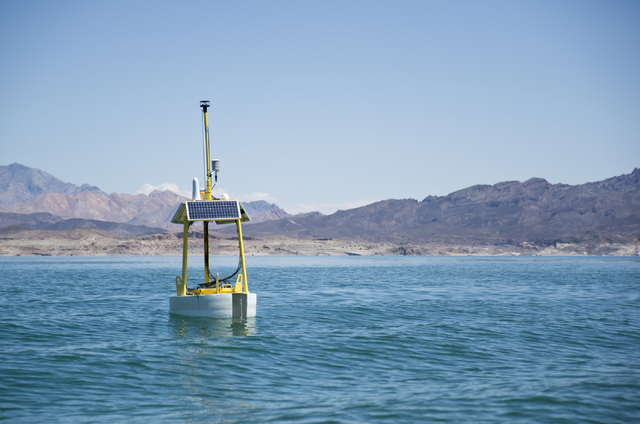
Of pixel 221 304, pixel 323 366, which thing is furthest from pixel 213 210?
pixel 323 366

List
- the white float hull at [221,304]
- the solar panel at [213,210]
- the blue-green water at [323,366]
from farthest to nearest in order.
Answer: the white float hull at [221,304] < the solar panel at [213,210] < the blue-green water at [323,366]

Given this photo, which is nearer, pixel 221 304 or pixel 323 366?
pixel 323 366

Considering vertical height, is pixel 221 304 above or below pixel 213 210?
below

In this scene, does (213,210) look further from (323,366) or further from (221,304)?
(323,366)

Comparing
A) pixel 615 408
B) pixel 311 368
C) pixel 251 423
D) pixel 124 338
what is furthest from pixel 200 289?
pixel 615 408

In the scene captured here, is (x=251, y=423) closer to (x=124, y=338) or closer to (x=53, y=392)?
(x=53, y=392)

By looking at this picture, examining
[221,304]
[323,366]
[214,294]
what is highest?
[214,294]

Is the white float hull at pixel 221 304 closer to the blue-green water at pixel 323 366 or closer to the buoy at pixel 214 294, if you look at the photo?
the buoy at pixel 214 294

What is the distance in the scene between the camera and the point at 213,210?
22.2 metres

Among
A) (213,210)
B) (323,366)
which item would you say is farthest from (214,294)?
(323,366)

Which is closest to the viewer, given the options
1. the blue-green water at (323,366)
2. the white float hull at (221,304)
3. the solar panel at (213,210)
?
the blue-green water at (323,366)

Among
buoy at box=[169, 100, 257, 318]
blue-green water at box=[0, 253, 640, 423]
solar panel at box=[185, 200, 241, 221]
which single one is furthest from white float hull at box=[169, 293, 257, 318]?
solar panel at box=[185, 200, 241, 221]

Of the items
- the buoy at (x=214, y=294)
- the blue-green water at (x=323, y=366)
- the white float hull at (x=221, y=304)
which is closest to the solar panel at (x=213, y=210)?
the buoy at (x=214, y=294)

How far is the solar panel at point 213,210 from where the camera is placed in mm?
21734
